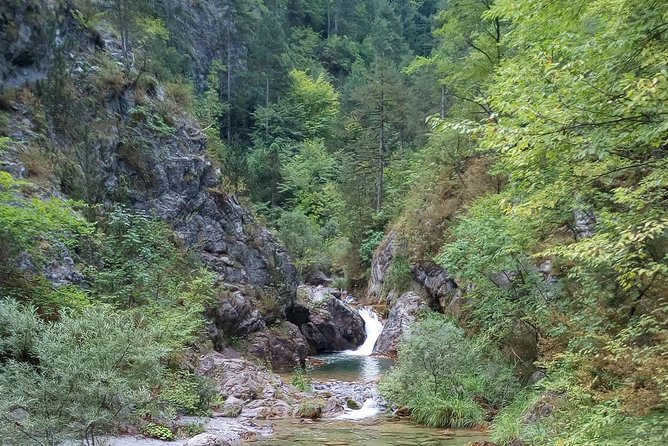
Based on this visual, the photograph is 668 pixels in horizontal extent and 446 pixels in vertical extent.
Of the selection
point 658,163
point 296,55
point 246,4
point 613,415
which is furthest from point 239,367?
point 296,55

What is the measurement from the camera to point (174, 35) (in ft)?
128

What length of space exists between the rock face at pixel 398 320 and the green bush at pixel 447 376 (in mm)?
8425

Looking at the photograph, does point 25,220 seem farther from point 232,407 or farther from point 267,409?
point 267,409

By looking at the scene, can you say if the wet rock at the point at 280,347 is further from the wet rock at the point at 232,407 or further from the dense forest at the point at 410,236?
the wet rock at the point at 232,407

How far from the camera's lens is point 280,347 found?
66.2ft

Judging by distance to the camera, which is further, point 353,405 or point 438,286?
point 438,286

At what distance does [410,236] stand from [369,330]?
225 inches

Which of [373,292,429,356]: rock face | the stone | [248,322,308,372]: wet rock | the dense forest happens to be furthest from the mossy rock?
the stone

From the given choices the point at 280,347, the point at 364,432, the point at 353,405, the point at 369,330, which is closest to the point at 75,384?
the point at 364,432

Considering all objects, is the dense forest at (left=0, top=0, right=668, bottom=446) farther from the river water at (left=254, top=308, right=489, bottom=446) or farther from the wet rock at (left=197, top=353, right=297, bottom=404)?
the wet rock at (left=197, top=353, right=297, bottom=404)

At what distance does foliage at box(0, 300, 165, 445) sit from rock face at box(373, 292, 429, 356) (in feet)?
52.4

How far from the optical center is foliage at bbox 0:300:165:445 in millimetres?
5777

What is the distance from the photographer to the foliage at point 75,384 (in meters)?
5.78

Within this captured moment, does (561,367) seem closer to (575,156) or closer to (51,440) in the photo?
(575,156)
